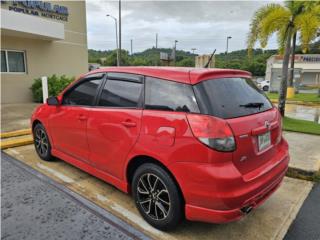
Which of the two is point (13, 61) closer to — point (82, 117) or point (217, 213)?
point (82, 117)

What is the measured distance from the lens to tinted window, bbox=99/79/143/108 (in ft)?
9.60

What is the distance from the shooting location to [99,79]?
11.4 ft

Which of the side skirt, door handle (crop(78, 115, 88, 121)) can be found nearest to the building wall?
the side skirt

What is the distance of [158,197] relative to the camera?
8.84 feet

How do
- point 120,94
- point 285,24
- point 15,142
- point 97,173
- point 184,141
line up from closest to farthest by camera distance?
point 184,141 < point 120,94 < point 97,173 < point 15,142 < point 285,24

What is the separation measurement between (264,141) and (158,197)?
4.08ft

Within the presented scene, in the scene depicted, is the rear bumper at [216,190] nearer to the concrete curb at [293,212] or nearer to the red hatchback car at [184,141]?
the red hatchback car at [184,141]

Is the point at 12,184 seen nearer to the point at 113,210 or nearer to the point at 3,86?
the point at 113,210

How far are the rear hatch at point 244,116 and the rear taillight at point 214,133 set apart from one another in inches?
2.4

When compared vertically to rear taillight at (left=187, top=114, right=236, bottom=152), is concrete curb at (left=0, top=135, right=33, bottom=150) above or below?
below

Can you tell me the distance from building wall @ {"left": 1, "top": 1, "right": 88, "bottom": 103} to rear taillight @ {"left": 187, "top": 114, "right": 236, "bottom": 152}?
12.5 metres

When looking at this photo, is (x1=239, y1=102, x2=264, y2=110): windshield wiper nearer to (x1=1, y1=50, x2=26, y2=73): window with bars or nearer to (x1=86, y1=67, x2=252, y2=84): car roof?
(x1=86, y1=67, x2=252, y2=84): car roof

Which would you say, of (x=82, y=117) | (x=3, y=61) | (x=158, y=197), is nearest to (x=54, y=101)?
(x=82, y=117)

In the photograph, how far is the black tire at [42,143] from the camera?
14.7ft
